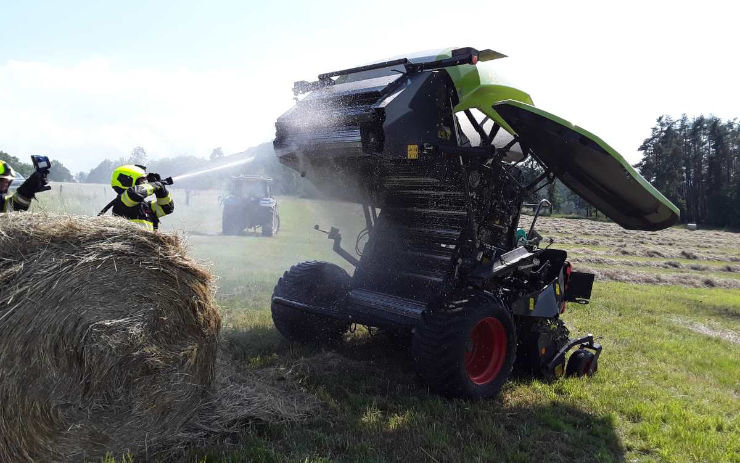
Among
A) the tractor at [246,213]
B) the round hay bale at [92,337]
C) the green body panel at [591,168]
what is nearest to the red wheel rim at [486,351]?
the green body panel at [591,168]

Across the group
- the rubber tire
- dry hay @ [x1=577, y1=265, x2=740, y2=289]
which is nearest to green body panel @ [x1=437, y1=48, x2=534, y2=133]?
dry hay @ [x1=577, y1=265, x2=740, y2=289]

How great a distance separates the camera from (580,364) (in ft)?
19.2

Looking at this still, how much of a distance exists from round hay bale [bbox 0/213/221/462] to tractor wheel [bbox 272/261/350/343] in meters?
2.27

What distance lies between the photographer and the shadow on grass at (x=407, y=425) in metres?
3.74

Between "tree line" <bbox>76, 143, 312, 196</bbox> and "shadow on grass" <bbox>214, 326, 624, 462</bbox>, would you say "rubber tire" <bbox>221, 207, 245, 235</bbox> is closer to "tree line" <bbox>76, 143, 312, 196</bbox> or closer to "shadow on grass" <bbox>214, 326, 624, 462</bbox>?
"tree line" <bbox>76, 143, 312, 196</bbox>

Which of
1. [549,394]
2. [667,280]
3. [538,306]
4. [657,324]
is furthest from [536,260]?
[667,280]

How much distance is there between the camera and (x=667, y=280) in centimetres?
1573

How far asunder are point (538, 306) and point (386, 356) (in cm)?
175

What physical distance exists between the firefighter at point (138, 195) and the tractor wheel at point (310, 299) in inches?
66.2

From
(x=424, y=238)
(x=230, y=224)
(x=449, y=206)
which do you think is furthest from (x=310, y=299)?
(x=230, y=224)

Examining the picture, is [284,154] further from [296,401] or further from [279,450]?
[279,450]

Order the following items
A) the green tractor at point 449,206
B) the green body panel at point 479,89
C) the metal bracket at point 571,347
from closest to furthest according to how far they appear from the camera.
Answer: the green tractor at point 449,206 → the green body panel at point 479,89 → the metal bracket at point 571,347

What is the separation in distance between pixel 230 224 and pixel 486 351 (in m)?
16.4

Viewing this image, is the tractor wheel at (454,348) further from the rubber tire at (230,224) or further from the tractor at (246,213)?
the rubber tire at (230,224)
